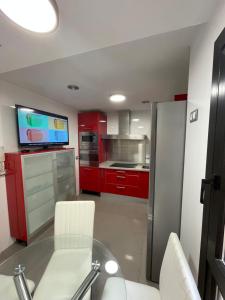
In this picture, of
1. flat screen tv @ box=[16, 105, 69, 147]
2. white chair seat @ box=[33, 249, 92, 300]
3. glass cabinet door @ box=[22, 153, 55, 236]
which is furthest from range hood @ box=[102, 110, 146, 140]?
white chair seat @ box=[33, 249, 92, 300]

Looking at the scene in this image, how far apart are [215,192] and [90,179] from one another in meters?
3.29

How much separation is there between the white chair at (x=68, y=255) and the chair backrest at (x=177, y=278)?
0.52 m

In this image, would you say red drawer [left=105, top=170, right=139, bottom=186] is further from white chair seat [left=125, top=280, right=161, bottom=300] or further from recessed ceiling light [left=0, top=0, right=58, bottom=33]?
recessed ceiling light [left=0, top=0, right=58, bottom=33]

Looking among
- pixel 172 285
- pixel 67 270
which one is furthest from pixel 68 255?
pixel 172 285

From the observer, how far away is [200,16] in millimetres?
793

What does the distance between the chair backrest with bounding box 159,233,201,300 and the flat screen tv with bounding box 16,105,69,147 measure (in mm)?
2194

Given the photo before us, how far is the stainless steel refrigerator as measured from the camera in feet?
4.33

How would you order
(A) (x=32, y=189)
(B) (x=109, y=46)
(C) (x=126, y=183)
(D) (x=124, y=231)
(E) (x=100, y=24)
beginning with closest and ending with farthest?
(E) (x=100, y=24)
(B) (x=109, y=46)
(A) (x=32, y=189)
(D) (x=124, y=231)
(C) (x=126, y=183)

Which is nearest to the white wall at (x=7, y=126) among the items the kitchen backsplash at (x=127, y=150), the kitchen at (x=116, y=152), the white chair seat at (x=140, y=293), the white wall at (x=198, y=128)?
the kitchen at (x=116, y=152)

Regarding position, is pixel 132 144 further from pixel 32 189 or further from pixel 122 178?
pixel 32 189

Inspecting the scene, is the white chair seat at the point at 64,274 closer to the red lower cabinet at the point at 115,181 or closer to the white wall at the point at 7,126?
the white wall at the point at 7,126

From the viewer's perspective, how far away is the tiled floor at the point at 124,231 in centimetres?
173

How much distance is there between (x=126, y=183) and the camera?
350 centimetres

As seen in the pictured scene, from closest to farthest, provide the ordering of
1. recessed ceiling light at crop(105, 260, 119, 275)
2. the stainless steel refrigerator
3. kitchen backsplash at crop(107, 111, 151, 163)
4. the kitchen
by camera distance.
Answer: recessed ceiling light at crop(105, 260, 119, 275) → the stainless steel refrigerator → the kitchen → kitchen backsplash at crop(107, 111, 151, 163)
